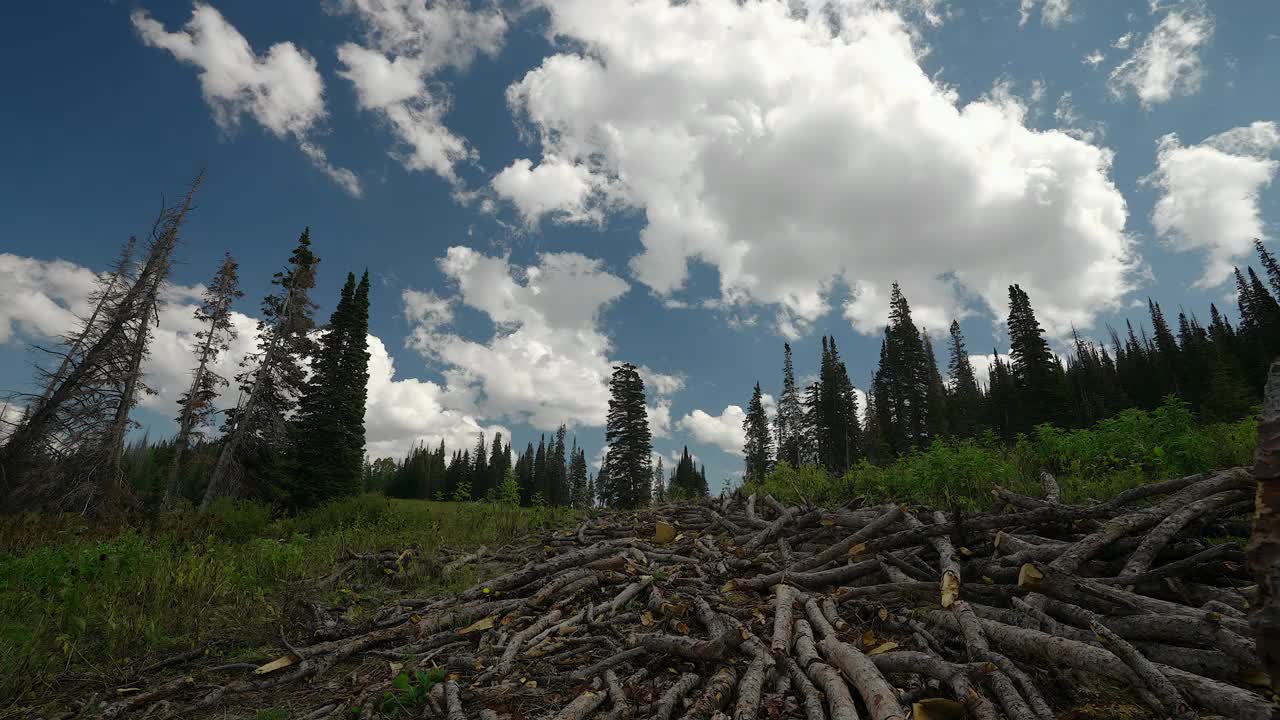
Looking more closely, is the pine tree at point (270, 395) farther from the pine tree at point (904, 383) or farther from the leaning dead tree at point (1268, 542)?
the pine tree at point (904, 383)

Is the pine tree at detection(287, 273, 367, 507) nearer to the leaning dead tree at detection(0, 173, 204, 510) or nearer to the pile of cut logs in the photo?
the leaning dead tree at detection(0, 173, 204, 510)

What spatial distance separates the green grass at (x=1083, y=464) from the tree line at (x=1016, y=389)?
35.1 metres

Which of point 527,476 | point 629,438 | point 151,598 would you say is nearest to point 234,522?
point 151,598

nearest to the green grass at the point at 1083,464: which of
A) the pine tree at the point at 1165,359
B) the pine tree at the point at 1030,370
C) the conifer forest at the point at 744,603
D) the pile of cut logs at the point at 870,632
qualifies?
the conifer forest at the point at 744,603

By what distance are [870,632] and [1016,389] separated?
5281 cm

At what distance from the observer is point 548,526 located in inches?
509

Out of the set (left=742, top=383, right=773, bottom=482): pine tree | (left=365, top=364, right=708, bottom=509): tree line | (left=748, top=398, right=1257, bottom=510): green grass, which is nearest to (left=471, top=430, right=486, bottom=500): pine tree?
(left=365, top=364, right=708, bottom=509): tree line

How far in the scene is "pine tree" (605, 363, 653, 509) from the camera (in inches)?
1576

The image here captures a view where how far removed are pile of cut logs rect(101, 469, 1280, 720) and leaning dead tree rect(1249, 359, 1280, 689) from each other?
4.87 ft

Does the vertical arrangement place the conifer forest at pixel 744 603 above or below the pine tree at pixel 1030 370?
below

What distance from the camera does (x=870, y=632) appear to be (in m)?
4.43

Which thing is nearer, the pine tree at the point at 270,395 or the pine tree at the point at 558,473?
the pine tree at the point at 270,395

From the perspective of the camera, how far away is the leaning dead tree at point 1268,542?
150 centimetres

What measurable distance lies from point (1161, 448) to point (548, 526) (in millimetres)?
11729
